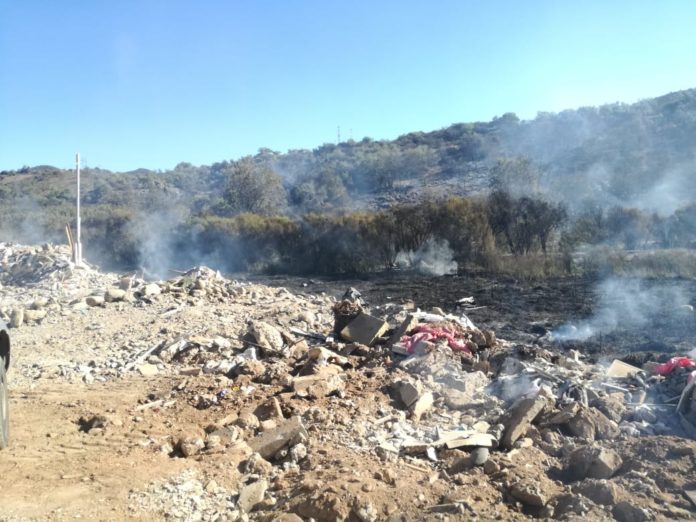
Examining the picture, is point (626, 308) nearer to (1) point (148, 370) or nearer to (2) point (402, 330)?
(2) point (402, 330)

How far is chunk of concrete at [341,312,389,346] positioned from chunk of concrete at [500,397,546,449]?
335cm

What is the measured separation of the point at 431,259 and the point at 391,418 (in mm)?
20502

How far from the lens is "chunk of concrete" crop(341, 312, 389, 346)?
28.2 ft

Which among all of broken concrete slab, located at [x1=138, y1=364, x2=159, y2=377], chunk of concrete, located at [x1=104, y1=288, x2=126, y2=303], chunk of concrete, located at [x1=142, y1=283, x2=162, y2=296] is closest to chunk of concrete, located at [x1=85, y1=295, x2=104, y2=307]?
chunk of concrete, located at [x1=104, y1=288, x2=126, y2=303]

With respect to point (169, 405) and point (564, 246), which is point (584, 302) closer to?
point (564, 246)

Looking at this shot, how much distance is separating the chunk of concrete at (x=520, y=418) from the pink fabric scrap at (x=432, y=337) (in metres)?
2.47

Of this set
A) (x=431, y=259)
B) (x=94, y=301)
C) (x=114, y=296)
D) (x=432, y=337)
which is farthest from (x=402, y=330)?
(x=431, y=259)


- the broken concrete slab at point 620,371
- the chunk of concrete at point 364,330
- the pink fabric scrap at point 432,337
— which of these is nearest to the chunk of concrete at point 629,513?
the broken concrete slab at point 620,371

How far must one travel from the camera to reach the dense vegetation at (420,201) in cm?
2472

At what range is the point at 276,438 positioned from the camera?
4930 millimetres

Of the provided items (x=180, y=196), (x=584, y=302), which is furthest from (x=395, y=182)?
(x=584, y=302)

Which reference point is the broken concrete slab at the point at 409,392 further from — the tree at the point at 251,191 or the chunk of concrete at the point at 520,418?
the tree at the point at 251,191


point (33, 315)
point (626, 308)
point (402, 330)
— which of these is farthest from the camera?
point (626, 308)

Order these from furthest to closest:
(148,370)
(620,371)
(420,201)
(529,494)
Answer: (420,201)
(148,370)
(620,371)
(529,494)
